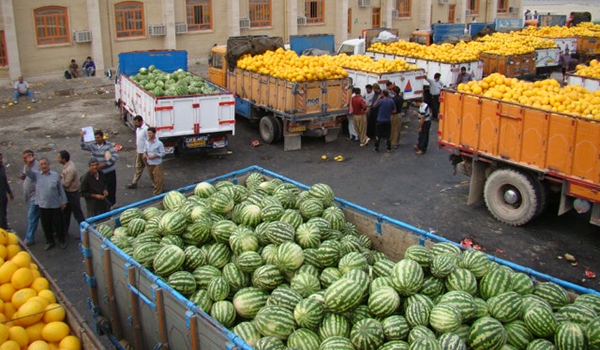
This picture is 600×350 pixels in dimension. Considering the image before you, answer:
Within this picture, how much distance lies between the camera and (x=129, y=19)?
2638 centimetres

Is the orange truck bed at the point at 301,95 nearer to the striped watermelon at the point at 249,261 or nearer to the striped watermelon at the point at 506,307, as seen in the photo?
the striped watermelon at the point at 249,261

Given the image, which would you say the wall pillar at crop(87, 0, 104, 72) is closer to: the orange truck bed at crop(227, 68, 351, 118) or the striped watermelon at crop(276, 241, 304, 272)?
the orange truck bed at crop(227, 68, 351, 118)

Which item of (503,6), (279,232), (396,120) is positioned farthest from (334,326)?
(503,6)

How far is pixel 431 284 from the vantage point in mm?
4996

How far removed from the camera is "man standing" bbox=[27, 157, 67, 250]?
29.5ft

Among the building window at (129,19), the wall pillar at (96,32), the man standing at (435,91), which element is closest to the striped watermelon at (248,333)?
the man standing at (435,91)

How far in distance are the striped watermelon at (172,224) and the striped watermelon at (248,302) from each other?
131 cm

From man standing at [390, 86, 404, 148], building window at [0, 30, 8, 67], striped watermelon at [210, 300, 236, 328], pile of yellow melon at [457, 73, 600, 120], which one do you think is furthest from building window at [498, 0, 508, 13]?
striped watermelon at [210, 300, 236, 328]

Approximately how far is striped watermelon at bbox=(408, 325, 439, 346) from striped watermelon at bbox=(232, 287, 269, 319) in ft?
4.75

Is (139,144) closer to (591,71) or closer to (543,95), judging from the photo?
(543,95)

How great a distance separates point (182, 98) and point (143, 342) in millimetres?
8156

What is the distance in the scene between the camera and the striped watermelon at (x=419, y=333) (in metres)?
4.21

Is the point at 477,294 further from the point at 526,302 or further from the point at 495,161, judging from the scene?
the point at 495,161

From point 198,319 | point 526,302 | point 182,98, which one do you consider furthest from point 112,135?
point 526,302
